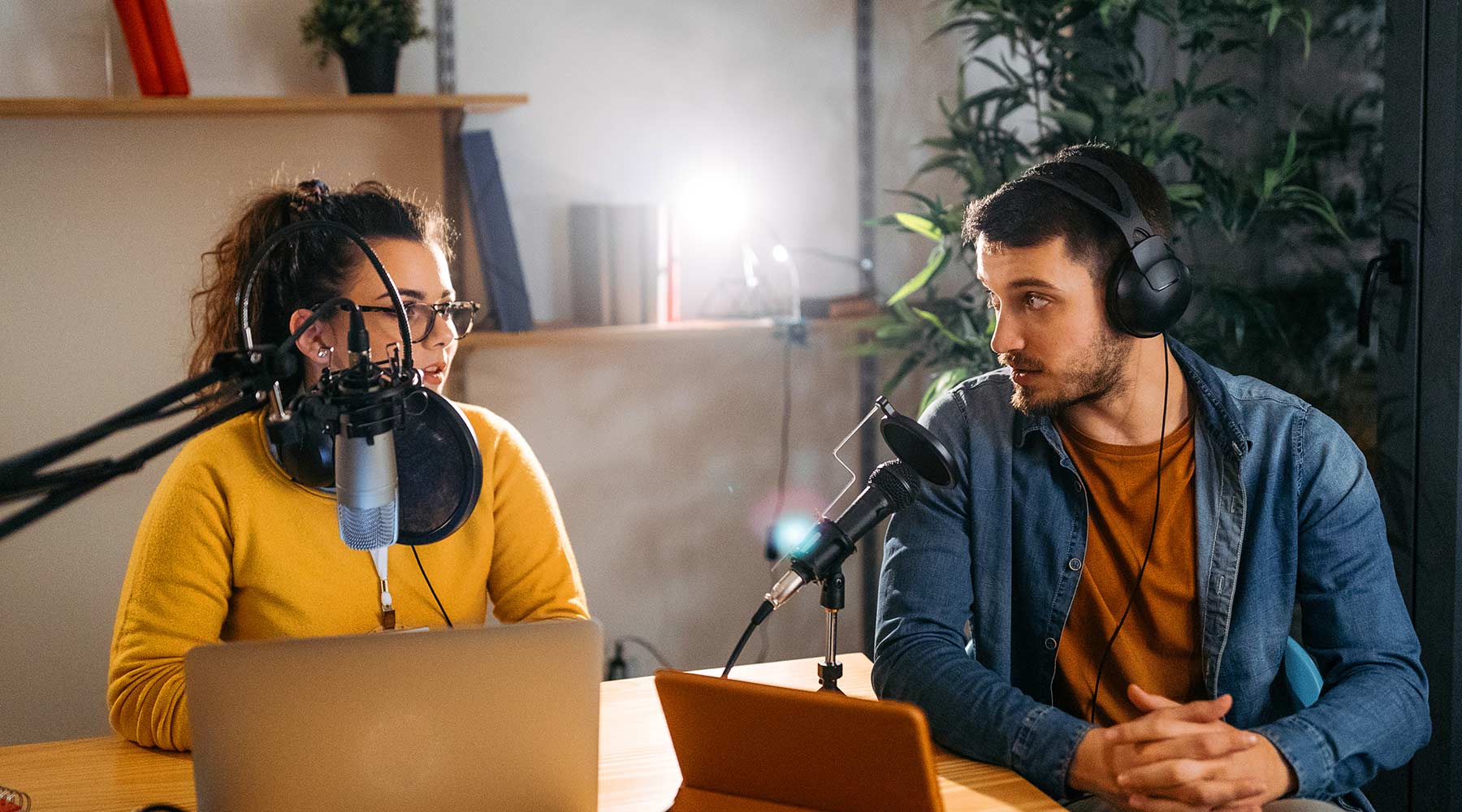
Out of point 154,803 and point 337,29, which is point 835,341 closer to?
point 337,29

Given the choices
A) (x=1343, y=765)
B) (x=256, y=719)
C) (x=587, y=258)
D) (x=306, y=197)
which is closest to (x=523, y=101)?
(x=587, y=258)

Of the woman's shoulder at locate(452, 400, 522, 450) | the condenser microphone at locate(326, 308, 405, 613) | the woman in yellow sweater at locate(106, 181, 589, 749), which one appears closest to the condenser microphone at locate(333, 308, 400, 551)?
the condenser microphone at locate(326, 308, 405, 613)

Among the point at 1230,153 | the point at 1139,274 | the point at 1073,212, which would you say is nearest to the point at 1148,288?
the point at 1139,274

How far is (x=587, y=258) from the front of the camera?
2648 mm

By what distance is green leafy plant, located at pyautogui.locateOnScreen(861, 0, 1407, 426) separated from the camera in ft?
7.50

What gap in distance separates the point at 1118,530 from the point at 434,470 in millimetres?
918

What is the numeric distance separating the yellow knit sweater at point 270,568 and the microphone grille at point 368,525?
52 centimetres

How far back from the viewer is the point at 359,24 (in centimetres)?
236

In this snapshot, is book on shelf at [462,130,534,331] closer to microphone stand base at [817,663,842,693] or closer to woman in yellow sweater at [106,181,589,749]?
woman in yellow sweater at [106,181,589,749]

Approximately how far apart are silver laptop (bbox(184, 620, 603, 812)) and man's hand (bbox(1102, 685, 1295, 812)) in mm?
613

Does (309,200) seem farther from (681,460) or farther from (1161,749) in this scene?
(681,460)

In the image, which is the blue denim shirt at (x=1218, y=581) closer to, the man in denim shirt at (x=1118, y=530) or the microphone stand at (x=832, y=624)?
the man in denim shirt at (x=1118, y=530)

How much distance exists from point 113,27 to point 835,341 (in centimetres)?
175

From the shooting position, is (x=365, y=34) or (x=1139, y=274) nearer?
(x=1139, y=274)
